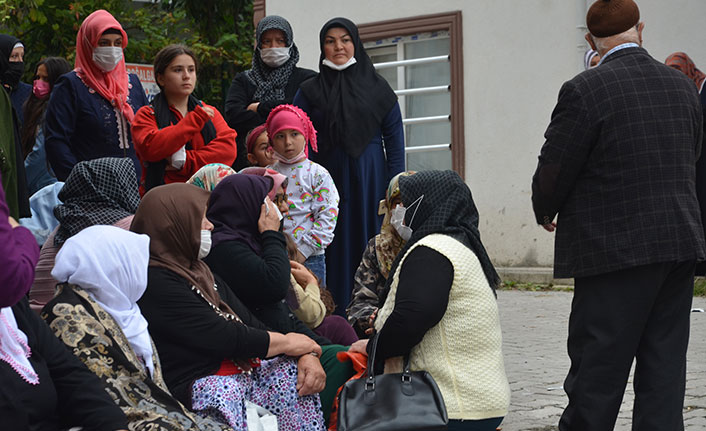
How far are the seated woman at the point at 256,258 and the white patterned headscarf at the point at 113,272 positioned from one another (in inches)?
36.0

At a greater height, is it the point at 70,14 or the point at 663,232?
the point at 70,14

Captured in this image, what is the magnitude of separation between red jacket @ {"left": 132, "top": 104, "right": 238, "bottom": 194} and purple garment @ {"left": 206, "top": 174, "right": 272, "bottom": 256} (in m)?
1.50

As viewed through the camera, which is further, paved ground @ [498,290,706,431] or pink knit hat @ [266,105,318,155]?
pink knit hat @ [266,105,318,155]

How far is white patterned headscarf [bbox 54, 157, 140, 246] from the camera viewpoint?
415cm

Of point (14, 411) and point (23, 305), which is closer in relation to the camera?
point (14, 411)

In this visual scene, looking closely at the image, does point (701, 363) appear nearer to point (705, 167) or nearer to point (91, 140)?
point (705, 167)

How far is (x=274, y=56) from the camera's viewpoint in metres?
6.86

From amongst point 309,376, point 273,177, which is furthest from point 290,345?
point 273,177

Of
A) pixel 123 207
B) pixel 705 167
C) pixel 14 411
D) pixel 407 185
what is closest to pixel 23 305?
pixel 14 411

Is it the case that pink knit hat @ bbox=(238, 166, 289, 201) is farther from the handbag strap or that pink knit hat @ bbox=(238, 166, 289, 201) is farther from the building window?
the building window

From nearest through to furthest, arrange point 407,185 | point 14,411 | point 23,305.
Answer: point 14,411
point 23,305
point 407,185

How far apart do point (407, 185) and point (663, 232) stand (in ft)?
3.65

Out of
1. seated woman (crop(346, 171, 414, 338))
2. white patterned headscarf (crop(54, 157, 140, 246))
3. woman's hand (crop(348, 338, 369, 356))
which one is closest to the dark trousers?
woman's hand (crop(348, 338, 369, 356))

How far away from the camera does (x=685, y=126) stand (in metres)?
4.02
